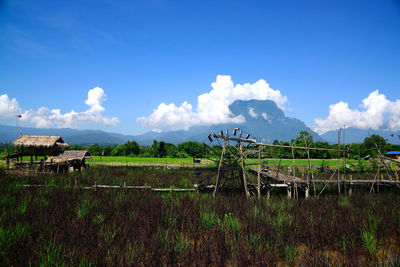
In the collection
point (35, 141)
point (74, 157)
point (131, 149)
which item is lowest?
point (131, 149)

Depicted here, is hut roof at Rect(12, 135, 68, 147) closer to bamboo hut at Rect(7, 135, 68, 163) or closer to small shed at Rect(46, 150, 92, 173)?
bamboo hut at Rect(7, 135, 68, 163)

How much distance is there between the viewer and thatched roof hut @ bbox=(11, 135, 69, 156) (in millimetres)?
20781

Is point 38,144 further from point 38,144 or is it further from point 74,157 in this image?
point 74,157

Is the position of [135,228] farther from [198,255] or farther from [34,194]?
[34,194]

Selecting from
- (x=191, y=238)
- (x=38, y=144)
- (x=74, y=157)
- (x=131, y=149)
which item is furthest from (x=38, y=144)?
(x=131, y=149)

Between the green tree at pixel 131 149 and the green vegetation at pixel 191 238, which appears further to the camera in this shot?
the green tree at pixel 131 149

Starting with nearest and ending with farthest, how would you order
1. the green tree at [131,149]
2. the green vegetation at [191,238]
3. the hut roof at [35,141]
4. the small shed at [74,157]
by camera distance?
the green vegetation at [191,238], the small shed at [74,157], the hut roof at [35,141], the green tree at [131,149]

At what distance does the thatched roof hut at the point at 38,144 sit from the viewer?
20781 millimetres

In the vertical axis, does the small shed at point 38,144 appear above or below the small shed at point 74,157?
above

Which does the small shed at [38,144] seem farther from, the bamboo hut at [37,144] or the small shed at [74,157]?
the small shed at [74,157]

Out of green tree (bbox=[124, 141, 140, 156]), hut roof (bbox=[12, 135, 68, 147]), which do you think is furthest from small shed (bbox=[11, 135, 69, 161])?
green tree (bbox=[124, 141, 140, 156])

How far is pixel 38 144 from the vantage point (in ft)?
68.7

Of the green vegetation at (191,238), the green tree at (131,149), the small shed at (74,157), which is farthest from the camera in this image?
the green tree at (131,149)

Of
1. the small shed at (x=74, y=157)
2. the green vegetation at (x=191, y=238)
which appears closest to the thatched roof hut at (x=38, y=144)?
the small shed at (x=74, y=157)
